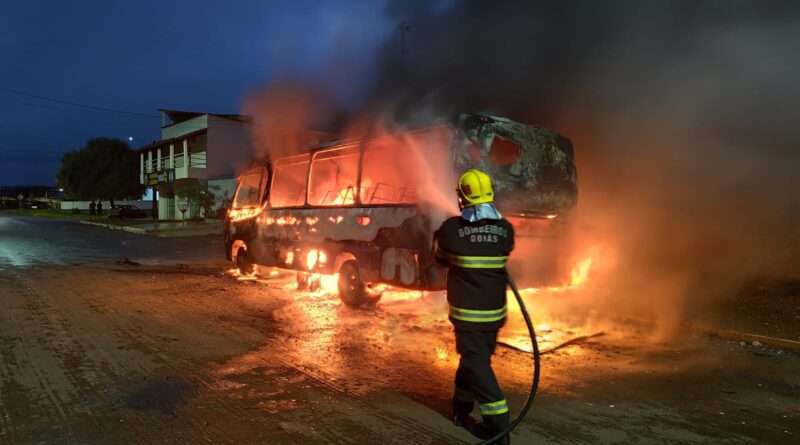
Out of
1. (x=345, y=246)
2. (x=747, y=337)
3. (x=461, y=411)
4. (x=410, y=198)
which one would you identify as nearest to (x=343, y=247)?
(x=345, y=246)

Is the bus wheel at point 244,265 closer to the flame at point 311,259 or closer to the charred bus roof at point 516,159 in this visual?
the flame at point 311,259

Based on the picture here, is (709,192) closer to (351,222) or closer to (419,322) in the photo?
(419,322)

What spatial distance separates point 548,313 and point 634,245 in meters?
2.41

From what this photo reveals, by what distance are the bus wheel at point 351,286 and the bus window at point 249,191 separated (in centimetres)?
278

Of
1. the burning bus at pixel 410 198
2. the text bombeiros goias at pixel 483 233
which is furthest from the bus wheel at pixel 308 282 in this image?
the text bombeiros goias at pixel 483 233

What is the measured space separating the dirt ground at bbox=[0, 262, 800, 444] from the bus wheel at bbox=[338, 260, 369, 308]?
20 cm

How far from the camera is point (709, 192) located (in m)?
7.87

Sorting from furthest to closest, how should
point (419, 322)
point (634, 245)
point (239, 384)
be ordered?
1. point (634, 245)
2. point (419, 322)
3. point (239, 384)

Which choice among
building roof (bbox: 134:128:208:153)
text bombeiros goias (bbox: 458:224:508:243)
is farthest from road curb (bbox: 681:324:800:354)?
building roof (bbox: 134:128:208:153)

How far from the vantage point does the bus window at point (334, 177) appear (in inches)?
287

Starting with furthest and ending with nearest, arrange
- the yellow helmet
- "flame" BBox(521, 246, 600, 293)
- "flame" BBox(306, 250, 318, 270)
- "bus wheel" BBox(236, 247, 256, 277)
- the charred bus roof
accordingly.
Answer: "bus wheel" BBox(236, 247, 256, 277)
"flame" BBox(306, 250, 318, 270)
"flame" BBox(521, 246, 600, 293)
the charred bus roof
the yellow helmet

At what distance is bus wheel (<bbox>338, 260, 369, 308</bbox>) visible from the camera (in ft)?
24.0

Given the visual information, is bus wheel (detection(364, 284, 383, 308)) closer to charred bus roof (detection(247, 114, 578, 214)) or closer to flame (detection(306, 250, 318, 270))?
flame (detection(306, 250, 318, 270))

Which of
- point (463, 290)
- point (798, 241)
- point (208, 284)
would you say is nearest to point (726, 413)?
point (463, 290)
